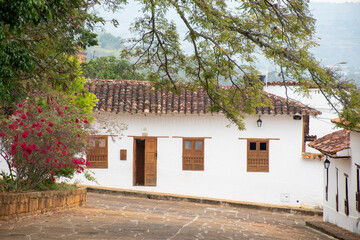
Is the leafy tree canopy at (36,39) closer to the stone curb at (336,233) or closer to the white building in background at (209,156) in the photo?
the stone curb at (336,233)

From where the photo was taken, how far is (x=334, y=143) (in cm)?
1580

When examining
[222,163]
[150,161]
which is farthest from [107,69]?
[222,163]

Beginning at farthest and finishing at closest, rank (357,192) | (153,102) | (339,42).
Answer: (339,42)
(153,102)
(357,192)

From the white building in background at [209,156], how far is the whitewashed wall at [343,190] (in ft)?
13.8

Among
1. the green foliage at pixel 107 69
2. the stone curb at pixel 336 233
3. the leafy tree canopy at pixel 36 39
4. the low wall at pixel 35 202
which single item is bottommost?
the stone curb at pixel 336 233

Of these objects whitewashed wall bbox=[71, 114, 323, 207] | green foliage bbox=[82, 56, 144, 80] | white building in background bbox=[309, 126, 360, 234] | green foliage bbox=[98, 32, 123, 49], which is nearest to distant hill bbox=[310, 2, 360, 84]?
green foliage bbox=[98, 32, 123, 49]

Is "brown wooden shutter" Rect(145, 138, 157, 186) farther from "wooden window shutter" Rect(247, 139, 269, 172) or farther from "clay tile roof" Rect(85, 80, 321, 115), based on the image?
"wooden window shutter" Rect(247, 139, 269, 172)

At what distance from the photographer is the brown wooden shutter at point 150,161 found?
21.5 meters

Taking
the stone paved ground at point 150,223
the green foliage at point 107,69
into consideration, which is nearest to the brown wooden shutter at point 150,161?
the stone paved ground at point 150,223

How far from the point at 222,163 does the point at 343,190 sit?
713cm

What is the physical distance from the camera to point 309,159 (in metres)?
21.3

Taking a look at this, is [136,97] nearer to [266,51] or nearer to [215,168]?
[215,168]

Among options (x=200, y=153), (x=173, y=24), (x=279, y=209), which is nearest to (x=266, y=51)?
(x=173, y=24)

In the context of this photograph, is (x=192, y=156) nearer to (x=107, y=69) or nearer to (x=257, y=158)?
(x=257, y=158)
